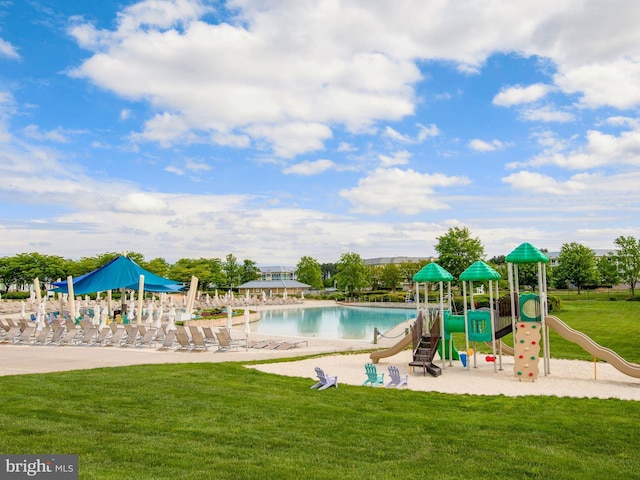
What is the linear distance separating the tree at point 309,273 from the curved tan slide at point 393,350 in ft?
230

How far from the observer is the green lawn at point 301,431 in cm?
600

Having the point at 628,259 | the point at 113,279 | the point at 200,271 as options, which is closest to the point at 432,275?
the point at 113,279

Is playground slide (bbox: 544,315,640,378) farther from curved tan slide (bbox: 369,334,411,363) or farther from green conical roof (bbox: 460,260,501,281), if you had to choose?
curved tan slide (bbox: 369,334,411,363)

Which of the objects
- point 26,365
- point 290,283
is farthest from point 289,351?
point 290,283

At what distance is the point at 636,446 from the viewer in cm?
698

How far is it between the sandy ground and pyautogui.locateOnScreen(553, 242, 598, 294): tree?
1912 inches

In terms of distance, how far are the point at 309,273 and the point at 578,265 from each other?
4076cm

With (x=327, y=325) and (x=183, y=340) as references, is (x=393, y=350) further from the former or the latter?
(x=327, y=325)

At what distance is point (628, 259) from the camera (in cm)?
5575

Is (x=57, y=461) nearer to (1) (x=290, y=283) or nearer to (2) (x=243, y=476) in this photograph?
(2) (x=243, y=476)

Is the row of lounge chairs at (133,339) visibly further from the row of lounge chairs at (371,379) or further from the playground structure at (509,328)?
the row of lounge chairs at (371,379)

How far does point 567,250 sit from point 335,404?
61.7 meters

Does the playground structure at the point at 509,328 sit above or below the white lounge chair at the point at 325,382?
above

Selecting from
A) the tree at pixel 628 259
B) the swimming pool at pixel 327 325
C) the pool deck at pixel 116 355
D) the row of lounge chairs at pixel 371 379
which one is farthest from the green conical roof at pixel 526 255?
the tree at pixel 628 259
